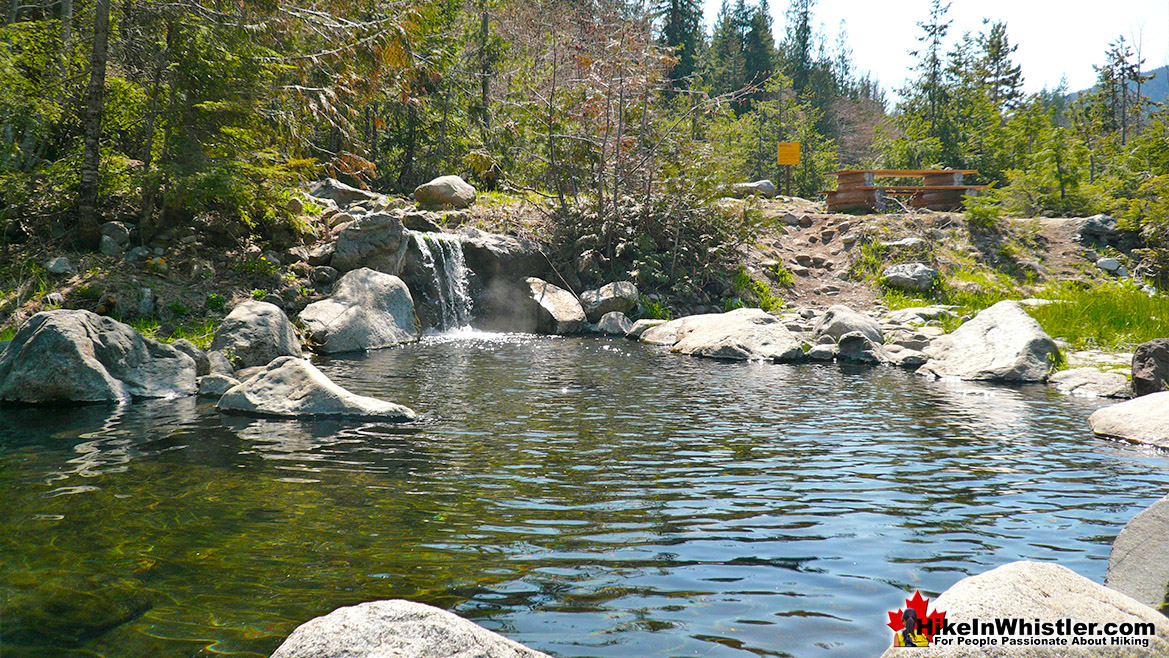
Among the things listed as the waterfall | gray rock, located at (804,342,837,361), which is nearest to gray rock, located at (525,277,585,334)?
the waterfall

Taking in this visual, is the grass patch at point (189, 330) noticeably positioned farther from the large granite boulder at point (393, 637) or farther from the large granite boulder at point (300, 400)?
the large granite boulder at point (393, 637)

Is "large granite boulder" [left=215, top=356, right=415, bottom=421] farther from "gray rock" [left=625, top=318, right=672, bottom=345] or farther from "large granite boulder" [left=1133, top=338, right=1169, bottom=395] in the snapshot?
"gray rock" [left=625, top=318, right=672, bottom=345]

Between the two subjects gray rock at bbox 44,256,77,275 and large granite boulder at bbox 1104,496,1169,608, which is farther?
gray rock at bbox 44,256,77,275

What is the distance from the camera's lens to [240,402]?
313 inches

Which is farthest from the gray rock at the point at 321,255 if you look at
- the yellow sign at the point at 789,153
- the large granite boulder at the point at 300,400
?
the yellow sign at the point at 789,153

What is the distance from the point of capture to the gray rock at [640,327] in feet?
56.4

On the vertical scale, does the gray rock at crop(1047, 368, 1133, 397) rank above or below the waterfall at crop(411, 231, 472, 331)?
below

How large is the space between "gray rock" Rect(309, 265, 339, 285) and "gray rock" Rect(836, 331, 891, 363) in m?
10.6

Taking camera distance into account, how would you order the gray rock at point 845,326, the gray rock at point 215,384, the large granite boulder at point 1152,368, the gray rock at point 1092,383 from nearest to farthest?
the gray rock at point 215,384, the large granite boulder at point 1152,368, the gray rock at point 1092,383, the gray rock at point 845,326

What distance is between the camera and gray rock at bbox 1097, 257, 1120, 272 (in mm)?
20562

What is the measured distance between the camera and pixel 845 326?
1414 centimetres

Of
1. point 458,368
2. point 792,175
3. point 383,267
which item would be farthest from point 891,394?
point 792,175

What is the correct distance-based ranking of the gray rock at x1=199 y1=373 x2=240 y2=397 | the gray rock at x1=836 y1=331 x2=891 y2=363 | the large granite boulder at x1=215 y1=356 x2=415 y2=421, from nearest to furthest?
the large granite boulder at x1=215 y1=356 x2=415 y2=421 → the gray rock at x1=199 y1=373 x2=240 y2=397 → the gray rock at x1=836 y1=331 x2=891 y2=363

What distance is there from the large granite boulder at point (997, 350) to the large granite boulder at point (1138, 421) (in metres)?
3.67
